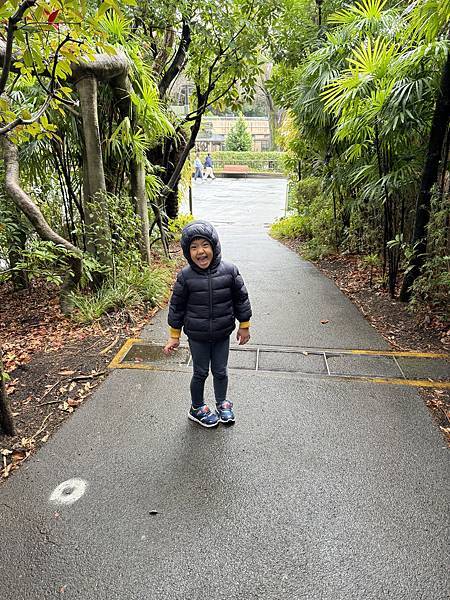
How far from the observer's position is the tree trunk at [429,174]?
359cm

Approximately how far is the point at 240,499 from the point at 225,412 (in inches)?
26.2

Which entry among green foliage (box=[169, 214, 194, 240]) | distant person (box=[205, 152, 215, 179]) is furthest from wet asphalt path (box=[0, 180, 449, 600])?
distant person (box=[205, 152, 215, 179])

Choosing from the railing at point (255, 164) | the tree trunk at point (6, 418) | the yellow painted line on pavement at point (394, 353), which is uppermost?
the railing at point (255, 164)

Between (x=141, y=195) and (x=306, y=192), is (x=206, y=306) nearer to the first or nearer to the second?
(x=141, y=195)

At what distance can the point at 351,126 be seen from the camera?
426cm

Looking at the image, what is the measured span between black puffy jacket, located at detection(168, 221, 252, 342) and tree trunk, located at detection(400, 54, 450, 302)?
7.97 ft

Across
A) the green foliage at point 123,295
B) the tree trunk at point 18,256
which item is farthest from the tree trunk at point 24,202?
the tree trunk at point 18,256

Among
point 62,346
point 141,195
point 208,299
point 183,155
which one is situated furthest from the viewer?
point 183,155

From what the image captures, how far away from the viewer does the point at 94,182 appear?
169 inches

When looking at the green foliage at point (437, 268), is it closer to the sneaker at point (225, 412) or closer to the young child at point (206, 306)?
the young child at point (206, 306)

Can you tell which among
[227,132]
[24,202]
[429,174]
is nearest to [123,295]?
[24,202]

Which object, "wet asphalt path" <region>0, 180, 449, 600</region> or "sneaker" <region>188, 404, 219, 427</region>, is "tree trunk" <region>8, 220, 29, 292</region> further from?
"sneaker" <region>188, 404, 219, 427</region>

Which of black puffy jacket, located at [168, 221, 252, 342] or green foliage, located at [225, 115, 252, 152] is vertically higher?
green foliage, located at [225, 115, 252, 152]

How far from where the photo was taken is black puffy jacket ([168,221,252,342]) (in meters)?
2.44
